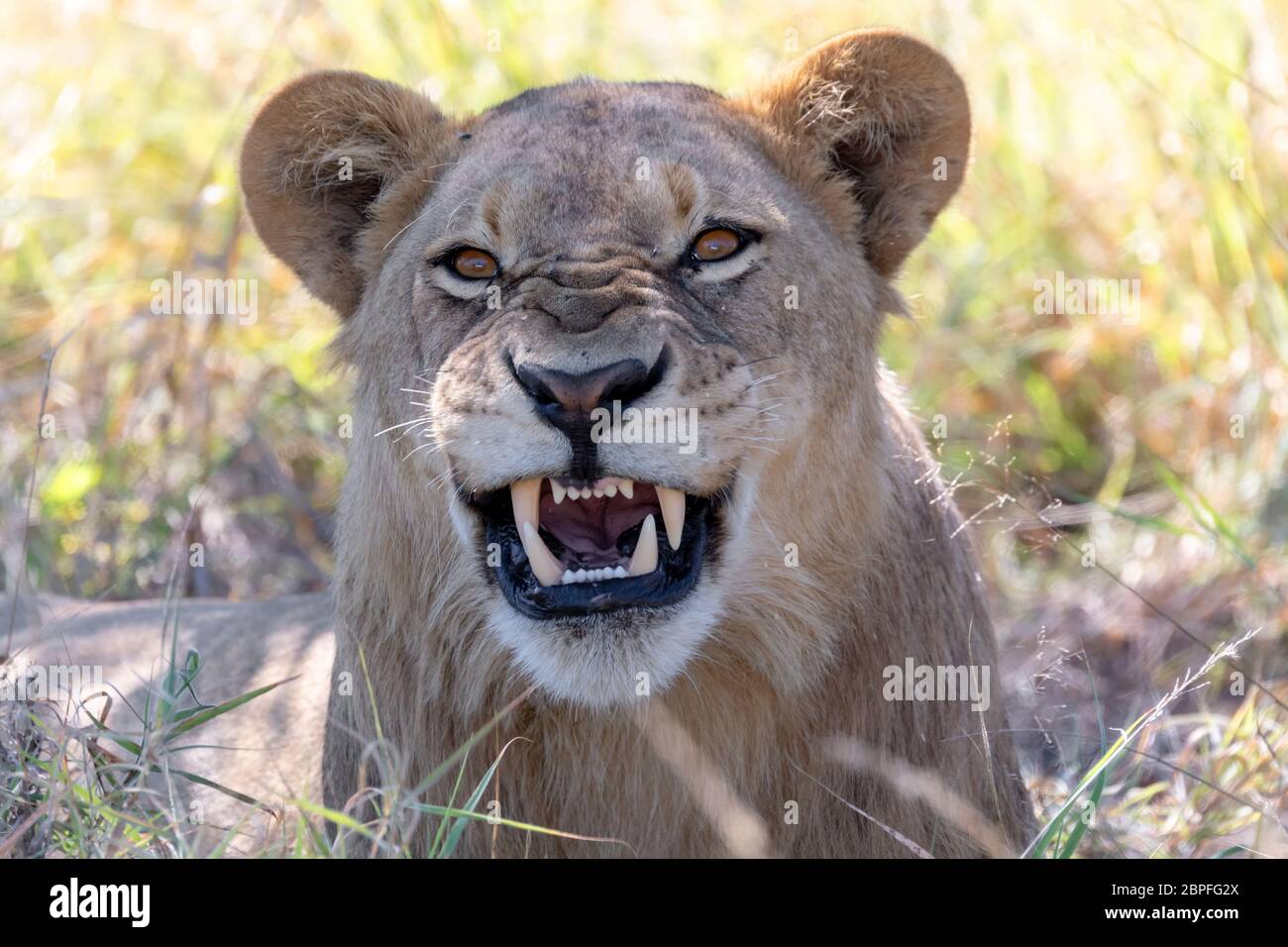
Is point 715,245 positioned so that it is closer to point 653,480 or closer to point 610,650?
point 653,480

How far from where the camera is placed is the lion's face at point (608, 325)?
2.64 m

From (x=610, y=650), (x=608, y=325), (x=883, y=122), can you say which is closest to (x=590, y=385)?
(x=608, y=325)

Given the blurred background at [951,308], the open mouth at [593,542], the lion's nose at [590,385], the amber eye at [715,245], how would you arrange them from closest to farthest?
the lion's nose at [590,385], the open mouth at [593,542], the amber eye at [715,245], the blurred background at [951,308]

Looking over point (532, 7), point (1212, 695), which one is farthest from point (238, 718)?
point (532, 7)

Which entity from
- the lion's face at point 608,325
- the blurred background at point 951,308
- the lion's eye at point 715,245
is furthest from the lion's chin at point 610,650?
the blurred background at point 951,308

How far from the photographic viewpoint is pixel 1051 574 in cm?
541

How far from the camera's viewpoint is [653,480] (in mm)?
2609

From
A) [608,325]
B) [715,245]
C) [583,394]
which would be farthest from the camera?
[715,245]

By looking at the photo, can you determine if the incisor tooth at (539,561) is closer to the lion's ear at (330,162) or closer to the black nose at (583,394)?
the black nose at (583,394)

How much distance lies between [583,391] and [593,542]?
0.34 meters

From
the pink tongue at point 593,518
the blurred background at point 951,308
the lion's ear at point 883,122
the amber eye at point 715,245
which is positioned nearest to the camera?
the pink tongue at point 593,518

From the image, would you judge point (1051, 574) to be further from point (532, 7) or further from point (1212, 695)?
point (532, 7)

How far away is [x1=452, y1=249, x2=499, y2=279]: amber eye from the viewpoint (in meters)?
3.02

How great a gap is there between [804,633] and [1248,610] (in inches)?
93.1
